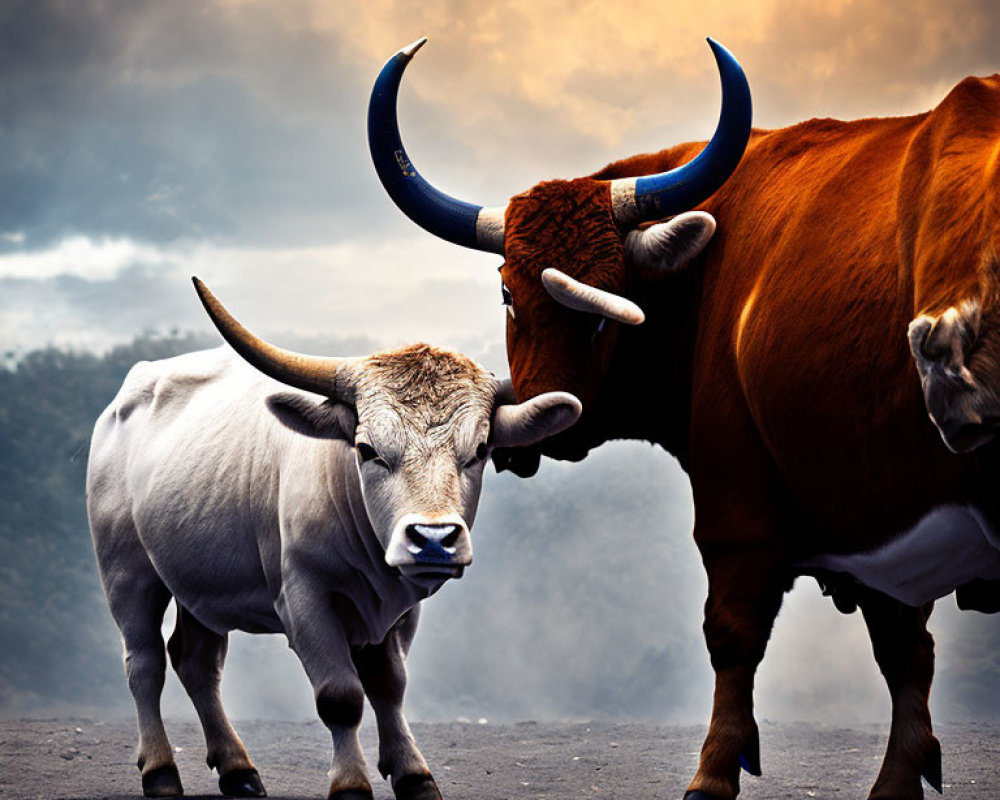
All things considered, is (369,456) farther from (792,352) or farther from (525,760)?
(525,760)

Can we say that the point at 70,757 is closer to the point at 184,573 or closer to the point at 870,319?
the point at 184,573

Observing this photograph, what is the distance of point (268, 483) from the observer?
19.5 ft

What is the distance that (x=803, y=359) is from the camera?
466cm

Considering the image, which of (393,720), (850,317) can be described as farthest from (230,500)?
(850,317)

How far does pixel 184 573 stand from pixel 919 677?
316 centimetres

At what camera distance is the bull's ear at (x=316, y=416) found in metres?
5.45

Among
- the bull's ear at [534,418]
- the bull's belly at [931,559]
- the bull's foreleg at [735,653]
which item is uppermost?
the bull's ear at [534,418]

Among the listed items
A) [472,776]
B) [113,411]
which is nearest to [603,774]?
[472,776]

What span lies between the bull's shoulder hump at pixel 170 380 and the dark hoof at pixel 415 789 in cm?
225

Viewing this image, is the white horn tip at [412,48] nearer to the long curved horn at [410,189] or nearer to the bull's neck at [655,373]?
the long curved horn at [410,189]

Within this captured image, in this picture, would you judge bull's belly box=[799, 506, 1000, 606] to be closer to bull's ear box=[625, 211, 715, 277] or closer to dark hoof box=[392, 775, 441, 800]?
bull's ear box=[625, 211, 715, 277]

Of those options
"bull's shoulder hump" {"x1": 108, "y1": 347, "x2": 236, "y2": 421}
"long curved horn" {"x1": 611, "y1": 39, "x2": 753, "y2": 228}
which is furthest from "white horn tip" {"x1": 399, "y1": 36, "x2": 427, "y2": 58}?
"bull's shoulder hump" {"x1": 108, "y1": 347, "x2": 236, "y2": 421}

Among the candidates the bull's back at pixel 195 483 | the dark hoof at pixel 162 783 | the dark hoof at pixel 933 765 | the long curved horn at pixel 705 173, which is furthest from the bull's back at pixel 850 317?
the dark hoof at pixel 162 783

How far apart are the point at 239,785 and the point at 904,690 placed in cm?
312
